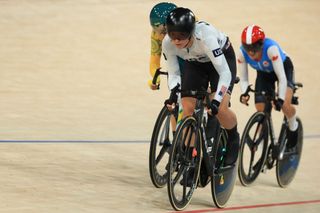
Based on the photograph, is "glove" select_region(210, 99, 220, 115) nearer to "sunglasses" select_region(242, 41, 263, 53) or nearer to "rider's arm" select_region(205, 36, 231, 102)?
"rider's arm" select_region(205, 36, 231, 102)

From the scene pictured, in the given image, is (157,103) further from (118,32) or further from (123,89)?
(118,32)

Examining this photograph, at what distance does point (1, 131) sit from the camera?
6664mm

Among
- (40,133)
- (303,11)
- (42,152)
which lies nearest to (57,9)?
(303,11)

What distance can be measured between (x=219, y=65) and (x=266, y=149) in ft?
4.93

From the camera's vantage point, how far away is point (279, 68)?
5.68 meters

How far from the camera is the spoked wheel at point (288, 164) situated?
6.02 metres

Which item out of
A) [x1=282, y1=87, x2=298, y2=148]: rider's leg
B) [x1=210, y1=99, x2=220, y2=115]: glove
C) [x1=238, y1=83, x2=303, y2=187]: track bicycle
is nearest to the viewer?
[x1=210, y1=99, x2=220, y2=115]: glove

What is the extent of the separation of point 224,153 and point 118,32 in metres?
5.71

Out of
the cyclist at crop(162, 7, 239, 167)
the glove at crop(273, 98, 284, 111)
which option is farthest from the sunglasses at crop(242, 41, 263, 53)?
the cyclist at crop(162, 7, 239, 167)

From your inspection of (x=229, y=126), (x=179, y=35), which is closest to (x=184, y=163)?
(x=229, y=126)

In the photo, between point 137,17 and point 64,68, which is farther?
point 137,17

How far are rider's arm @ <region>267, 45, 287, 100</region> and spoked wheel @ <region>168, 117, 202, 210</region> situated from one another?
1208 mm

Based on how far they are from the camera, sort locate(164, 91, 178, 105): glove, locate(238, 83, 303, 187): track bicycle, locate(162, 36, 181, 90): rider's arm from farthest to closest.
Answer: locate(238, 83, 303, 187): track bicycle
locate(162, 36, 181, 90): rider's arm
locate(164, 91, 178, 105): glove

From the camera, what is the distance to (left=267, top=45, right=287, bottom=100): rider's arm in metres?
5.67
